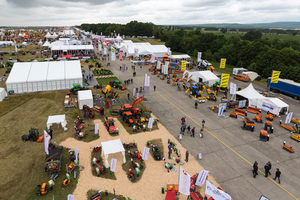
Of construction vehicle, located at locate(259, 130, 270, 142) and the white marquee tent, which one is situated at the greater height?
the white marquee tent

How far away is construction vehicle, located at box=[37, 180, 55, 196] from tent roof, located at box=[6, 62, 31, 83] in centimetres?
2339

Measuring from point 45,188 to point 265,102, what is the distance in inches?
1097

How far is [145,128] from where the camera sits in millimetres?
21531

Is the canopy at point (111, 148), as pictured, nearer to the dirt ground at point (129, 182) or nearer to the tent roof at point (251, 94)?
the dirt ground at point (129, 182)

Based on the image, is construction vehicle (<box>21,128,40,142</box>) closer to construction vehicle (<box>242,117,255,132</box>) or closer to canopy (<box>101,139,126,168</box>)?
canopy (<box>101,139,126,168</box>)

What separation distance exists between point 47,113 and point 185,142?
58.1 ft

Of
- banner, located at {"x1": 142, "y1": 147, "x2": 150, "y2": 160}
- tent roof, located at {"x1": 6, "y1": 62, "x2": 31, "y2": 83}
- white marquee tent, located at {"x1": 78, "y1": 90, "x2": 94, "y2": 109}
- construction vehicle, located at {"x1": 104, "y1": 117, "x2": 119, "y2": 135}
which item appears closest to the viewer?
banner, located at {"x1": 142, "y1": 147, "x2": 150, "y2": 160}

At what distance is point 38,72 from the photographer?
32.9m

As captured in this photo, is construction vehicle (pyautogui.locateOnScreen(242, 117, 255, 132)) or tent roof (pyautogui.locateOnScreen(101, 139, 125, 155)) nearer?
tent roof (pyautogui.locateOnScreen(101, 139, 125, 155))

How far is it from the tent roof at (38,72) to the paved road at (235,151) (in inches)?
718

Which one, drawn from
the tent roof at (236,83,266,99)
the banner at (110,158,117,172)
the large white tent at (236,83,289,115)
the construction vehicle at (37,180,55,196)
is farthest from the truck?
the construction vehicle at (37,180,55,196)

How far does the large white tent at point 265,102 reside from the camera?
84.9 ft

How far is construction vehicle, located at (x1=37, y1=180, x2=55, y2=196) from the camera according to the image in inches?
504

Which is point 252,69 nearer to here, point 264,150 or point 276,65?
point 276,65
